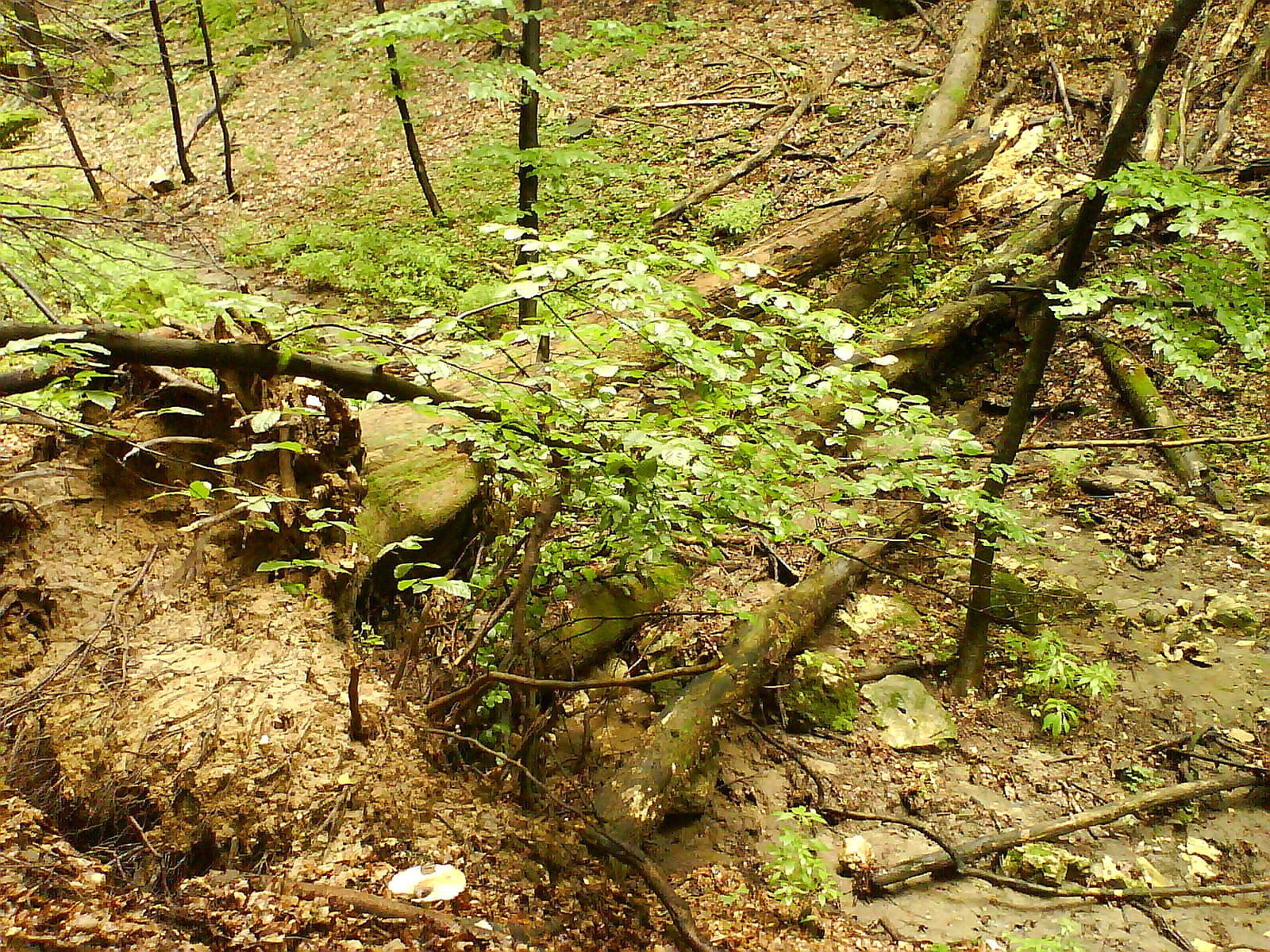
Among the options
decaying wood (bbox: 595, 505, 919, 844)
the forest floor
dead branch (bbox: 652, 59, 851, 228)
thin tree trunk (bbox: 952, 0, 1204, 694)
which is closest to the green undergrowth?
dead branch (bbox: 652, 59, 851, 228)

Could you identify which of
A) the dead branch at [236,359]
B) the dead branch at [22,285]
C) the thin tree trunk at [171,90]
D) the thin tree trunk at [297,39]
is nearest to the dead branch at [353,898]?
the dead branch at [236,359]

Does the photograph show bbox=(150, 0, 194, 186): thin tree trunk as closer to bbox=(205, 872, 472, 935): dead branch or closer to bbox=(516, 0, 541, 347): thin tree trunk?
bbox=(516, 0, 541, 347): thin tree trunk

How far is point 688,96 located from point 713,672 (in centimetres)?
1257

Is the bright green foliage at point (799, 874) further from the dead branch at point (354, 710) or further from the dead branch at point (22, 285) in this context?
the dead branch at point (22, 285)

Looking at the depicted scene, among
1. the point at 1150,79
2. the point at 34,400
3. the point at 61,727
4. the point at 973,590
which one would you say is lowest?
the point at 973,590

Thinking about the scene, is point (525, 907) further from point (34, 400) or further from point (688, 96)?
point (688, 96)

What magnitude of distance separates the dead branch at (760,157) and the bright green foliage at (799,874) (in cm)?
872

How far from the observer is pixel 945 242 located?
9398 mm

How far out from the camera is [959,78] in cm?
1056

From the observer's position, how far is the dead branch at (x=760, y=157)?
35.3 ft

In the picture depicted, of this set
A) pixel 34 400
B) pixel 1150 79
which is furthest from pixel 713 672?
pixel 34 400

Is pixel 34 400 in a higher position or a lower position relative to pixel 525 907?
higher

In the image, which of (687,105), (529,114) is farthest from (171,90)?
(529,114)

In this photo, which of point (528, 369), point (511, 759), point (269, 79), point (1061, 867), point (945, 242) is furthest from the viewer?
point (269, 79)
